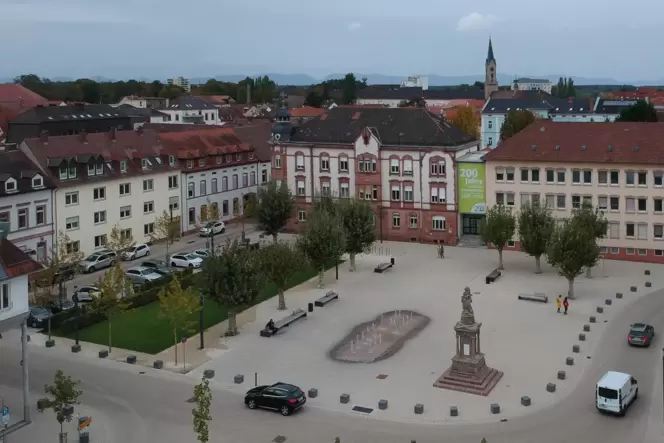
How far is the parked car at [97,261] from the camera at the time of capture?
5760 centimetres

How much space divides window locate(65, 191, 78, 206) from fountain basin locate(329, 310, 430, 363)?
26917 mm

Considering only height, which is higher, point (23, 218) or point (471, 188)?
point (471, 188)

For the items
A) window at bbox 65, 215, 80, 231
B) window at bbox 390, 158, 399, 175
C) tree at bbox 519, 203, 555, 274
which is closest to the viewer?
tree at bbox 519, 203, 555, 274

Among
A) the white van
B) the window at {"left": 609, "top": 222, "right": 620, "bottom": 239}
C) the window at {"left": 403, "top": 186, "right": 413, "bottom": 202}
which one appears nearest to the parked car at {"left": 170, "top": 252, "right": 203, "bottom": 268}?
the window at {"left": 403, "top": 186, "right": 413, "bottom": 202}

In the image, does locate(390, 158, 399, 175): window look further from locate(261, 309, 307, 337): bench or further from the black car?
the black car

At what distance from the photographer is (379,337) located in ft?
138

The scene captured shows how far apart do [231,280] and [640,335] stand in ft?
69.0

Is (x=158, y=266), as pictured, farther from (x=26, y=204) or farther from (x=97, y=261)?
(x=26, y=204)

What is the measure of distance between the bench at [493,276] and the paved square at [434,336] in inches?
19.3

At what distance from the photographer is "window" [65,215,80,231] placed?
194 ft

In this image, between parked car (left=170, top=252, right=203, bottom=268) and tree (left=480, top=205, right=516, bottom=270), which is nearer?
tree (left=480, top=205, right=516, bottom=270)

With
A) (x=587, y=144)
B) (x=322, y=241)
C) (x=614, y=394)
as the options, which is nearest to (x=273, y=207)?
(x=322, y=241)

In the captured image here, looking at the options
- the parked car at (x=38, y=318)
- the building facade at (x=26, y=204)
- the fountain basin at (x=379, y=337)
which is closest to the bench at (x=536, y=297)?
the fountain basin at (x=379, y=337)

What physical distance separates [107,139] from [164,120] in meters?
69.3
